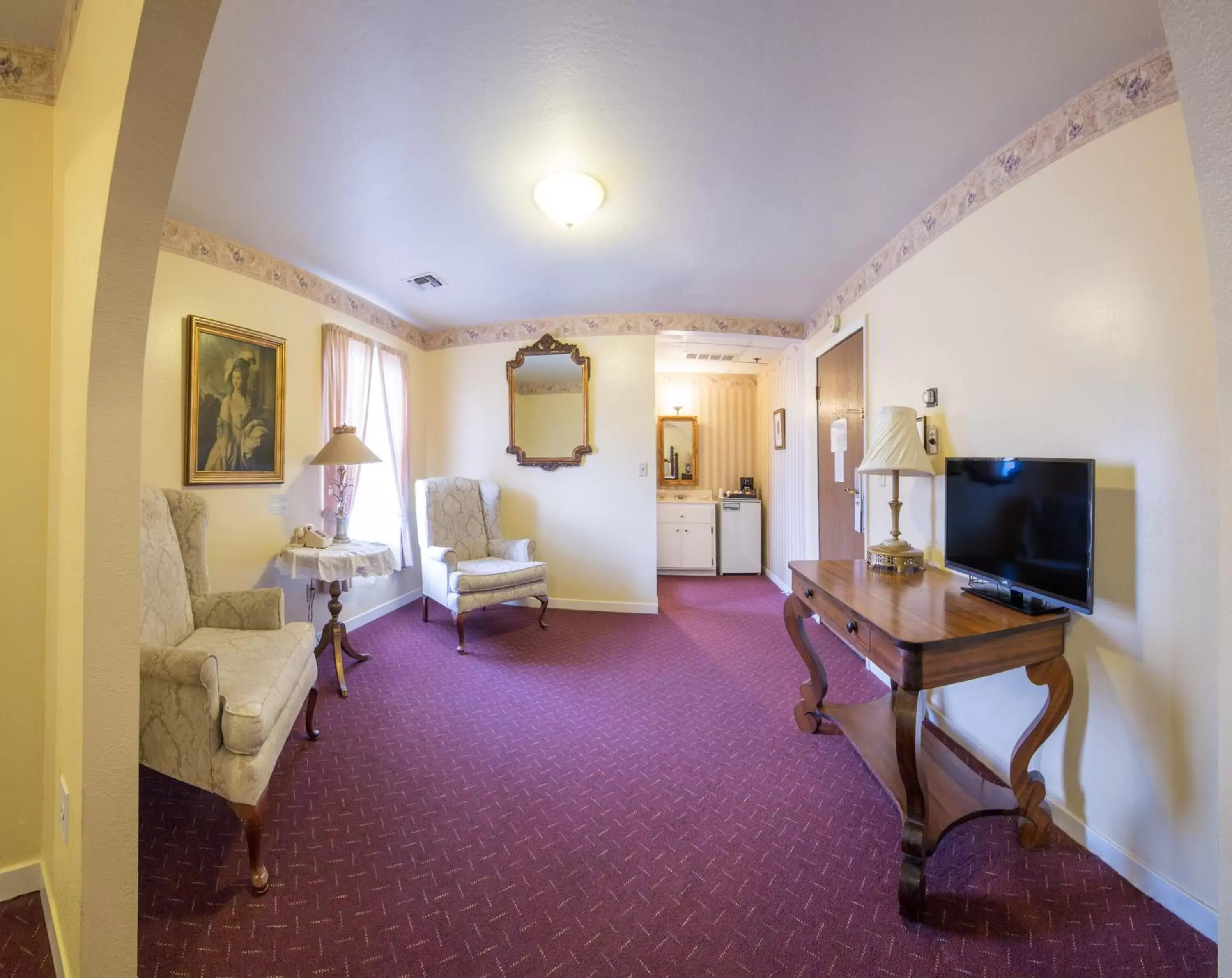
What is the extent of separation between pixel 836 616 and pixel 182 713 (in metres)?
2.22

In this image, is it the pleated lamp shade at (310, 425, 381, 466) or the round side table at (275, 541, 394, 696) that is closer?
the round side table at (275, 541, 394, 696)

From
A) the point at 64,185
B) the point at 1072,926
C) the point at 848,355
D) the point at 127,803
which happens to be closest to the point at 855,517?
the point at 848,355

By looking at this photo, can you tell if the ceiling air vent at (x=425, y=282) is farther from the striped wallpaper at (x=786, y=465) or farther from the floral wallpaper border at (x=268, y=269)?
the striped wallpaper at (x=786, y=465)

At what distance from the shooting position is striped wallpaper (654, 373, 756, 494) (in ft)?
18.4

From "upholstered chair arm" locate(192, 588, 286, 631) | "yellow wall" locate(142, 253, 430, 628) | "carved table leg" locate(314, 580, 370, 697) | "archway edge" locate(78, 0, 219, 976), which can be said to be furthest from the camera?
"carved table leg" locate(314, 580, 370, 697)

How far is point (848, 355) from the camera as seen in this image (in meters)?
3.09

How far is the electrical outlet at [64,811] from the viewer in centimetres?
110

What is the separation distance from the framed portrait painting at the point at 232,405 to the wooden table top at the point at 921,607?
3130mm

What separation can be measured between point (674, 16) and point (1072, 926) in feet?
9.17

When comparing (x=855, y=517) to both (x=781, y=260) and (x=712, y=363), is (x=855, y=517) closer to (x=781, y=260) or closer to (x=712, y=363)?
(x=781, y=260)

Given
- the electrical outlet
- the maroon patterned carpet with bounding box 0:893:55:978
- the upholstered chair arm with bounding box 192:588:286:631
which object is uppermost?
the upholstered chair arm with bounding box 192:588:286:631

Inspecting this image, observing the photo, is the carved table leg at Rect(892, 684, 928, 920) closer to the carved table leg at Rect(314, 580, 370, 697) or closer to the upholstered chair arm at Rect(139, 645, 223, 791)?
the upholstered chair arm at Rect(139, 645, 223, 791)

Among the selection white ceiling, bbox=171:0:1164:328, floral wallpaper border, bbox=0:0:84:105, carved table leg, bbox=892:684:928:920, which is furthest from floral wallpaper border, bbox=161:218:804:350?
carved table leg, bbox=892:684:928:920

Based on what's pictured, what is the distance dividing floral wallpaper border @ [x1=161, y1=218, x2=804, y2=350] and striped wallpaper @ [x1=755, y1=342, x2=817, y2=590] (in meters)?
0.51
